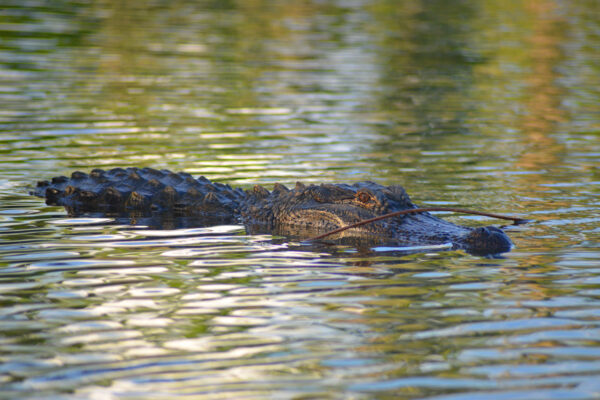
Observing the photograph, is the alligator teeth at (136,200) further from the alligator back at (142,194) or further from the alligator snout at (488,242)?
the alligator snout at (488,242)

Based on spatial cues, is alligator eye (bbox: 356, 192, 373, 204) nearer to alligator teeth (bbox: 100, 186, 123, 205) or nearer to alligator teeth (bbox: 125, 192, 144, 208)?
alligator teeth (bbox: 125, 192, 144, 208)

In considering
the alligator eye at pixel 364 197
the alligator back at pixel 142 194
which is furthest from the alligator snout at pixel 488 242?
the alligator back at pixel 142 194

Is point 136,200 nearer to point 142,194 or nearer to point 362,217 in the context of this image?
point 142,194

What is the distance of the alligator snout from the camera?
7.79m

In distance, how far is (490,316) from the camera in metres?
5.96

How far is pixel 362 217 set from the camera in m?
8.62

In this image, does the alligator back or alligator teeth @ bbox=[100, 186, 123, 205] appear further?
alligator teeth @ bbox=[100, 186, 123, 205]

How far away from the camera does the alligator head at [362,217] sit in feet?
26.0

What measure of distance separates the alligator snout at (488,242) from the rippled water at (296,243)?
190 mm

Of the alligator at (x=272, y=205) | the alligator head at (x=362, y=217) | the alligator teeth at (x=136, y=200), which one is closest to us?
the alligator head at (x=362, y=217)

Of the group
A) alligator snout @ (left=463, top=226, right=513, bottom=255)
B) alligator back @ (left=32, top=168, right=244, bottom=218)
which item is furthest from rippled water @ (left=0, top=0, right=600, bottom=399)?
alligator back @ (left=32, top=168, right=244, bottom=218)

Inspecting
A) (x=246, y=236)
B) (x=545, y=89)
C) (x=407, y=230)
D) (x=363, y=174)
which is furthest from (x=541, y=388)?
(x=545, y=89)

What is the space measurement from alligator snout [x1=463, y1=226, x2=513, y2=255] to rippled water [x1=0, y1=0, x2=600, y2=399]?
0.19 m

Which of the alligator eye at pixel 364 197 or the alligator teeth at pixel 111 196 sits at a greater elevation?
the alligator teeth at pixel 111 196
